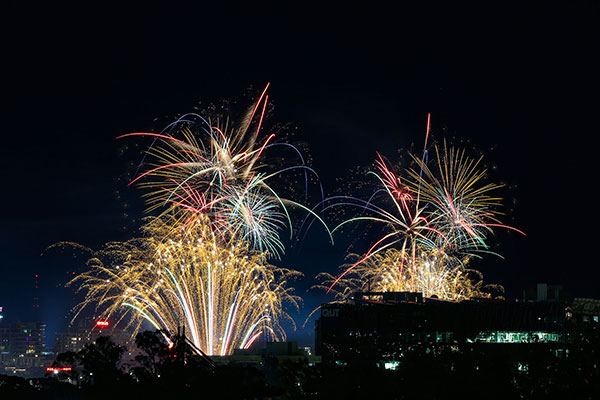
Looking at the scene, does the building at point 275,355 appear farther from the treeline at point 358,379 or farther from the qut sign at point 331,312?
the treeline at point 358,379

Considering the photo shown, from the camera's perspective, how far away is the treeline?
63031mm

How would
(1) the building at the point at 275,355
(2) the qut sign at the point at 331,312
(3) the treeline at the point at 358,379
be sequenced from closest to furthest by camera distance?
(3) the treeline at the point at 358,379 < (1) the building at the point at 275,355 < (2) the qut sign at the point at 331,312

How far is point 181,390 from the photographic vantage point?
6425cm

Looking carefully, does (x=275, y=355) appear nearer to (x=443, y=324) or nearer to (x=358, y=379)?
(x=443, y=324)

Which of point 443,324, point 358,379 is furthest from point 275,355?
point 358,379

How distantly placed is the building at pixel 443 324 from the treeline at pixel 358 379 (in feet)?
81.5

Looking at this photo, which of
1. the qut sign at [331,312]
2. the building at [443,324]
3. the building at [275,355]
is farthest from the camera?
the qut sign at [331,312]

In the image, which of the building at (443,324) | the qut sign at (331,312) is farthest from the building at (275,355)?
the qut sign at (331,312)

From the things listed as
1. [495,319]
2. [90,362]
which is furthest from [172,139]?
[495,319]

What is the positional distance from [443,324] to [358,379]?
36502mm

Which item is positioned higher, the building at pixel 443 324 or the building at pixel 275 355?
the building at pixel 443 324

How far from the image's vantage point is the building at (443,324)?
3969 inches

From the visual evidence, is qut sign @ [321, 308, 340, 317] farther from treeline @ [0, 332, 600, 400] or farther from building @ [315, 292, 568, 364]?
treeline @ [0, 332, 600, 400]

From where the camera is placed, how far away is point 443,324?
10194 centimetres
